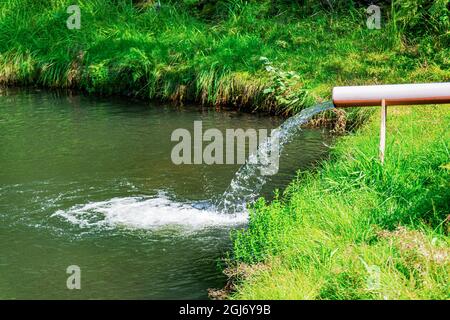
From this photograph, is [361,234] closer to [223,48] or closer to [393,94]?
[393,94]

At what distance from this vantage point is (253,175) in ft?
30.6

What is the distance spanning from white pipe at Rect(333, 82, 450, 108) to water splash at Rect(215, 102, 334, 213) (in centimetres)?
113

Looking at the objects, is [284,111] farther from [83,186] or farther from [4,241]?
[4,241]

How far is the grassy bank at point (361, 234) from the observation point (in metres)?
5.19

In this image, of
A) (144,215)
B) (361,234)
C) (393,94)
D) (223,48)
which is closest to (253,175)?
(144,215)

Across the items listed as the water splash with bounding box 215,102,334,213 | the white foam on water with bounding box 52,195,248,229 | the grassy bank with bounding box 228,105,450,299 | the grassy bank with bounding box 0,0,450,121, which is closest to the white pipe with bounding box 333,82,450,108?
the grassy bank with bounding box 228,105,450,299

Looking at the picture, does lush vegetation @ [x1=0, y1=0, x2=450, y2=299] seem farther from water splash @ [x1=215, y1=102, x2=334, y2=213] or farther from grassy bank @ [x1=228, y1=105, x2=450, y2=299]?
water splash @ [x1=215, y1=102, x2=334, y2=213]

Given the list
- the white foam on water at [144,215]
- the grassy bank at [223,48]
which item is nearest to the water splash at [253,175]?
the white foam on water at [144,215]

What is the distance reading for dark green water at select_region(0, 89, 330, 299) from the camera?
6578 millimetres

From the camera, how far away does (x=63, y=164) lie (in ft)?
33.0

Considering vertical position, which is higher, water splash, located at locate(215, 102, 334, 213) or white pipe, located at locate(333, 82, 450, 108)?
white pipe, located at locate(333, 82, 450, 108)

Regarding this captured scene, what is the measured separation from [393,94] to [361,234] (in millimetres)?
1841

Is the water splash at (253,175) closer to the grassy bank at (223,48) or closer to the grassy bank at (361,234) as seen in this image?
the grassy bank at (361,234)

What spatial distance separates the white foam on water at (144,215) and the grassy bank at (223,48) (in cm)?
449
